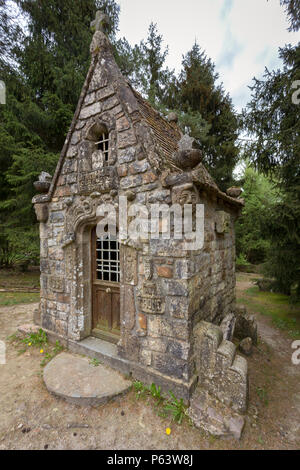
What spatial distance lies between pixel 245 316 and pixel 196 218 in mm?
3491

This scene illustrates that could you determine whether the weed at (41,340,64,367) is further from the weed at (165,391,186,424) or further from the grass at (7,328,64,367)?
the weed at (165,391,186,424)

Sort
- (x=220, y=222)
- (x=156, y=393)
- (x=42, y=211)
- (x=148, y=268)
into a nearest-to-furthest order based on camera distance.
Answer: (x=156, y=393), (x=148, y=268), (x=220, y=222), (x=42, y=211)

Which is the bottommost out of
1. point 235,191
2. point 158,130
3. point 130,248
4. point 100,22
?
point 130,248

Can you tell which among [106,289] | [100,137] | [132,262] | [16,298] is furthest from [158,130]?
[16,298]

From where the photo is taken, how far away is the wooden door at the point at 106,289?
4195 mm

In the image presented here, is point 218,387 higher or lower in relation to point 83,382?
higher

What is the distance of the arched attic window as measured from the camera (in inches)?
158

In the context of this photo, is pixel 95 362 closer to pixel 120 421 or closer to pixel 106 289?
pixel 120 421

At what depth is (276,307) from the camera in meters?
7.80

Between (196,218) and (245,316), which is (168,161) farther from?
(245,316)

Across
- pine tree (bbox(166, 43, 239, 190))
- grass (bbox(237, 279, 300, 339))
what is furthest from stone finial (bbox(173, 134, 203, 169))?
pine tree (bbox(166, 43, 239, 190))

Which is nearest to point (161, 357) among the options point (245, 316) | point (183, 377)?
point (183, 377)

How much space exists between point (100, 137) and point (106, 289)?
311 cm

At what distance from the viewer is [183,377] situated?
3002mm
